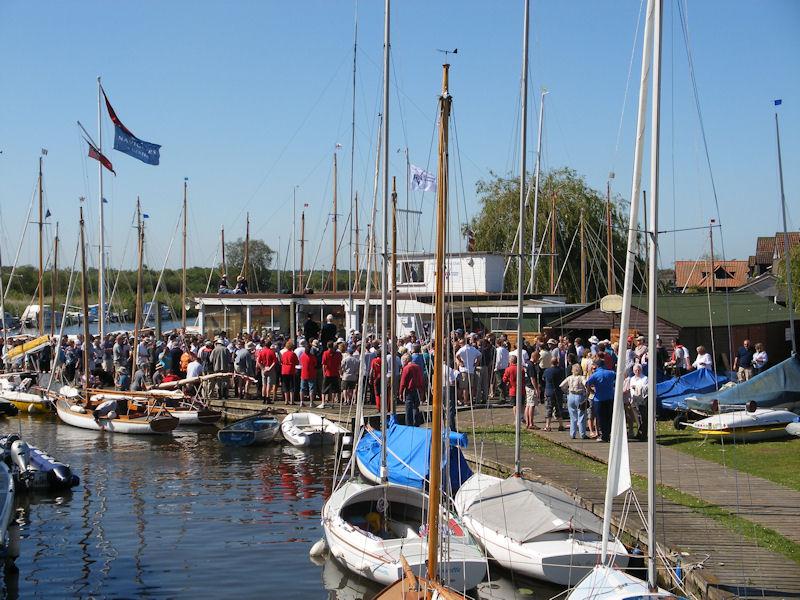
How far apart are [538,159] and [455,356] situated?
7389 mm

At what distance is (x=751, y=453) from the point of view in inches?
806

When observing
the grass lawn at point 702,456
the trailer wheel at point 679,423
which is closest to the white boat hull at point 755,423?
the grass lawn at point 702,456

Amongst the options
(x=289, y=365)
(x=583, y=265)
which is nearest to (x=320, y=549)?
(x=289, y=365)

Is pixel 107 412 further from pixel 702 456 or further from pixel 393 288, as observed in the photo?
pixel 702 456

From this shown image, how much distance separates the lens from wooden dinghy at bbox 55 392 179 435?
29.5m

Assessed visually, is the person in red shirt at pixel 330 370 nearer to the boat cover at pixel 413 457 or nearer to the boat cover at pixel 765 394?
the boat cover at pixel 413 457

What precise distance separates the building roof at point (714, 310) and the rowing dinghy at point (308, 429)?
39.3 ft

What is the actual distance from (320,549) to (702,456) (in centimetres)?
884

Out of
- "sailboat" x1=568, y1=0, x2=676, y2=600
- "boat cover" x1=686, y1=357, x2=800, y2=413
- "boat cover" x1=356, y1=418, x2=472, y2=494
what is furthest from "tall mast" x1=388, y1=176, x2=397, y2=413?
"sailboat" x1=568, y1=0, x2=676, y2=600

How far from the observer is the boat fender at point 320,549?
1602cm

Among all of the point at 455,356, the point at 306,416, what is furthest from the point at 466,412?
the point at 306,416

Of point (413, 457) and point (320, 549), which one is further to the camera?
point (413, 457)

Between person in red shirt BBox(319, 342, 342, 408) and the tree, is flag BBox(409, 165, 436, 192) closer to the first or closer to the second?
person in red shirt BBox(319, 342, 342, 408)

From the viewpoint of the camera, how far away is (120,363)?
36906mm
